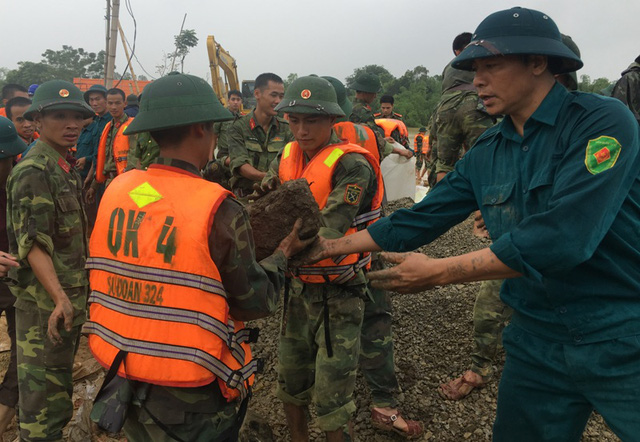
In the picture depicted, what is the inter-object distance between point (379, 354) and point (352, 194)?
1483mm

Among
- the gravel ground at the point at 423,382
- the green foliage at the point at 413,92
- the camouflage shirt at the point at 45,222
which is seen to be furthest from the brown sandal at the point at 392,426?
the green foliage at the point at 413,92

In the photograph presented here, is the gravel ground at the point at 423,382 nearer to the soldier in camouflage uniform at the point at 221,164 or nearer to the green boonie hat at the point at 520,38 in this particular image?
the soldier in camouflage uniform at the point at 221,164

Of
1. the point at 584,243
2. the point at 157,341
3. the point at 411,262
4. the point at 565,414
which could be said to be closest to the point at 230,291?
the point at 157,341

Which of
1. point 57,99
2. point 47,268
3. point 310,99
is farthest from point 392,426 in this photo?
point 57,99

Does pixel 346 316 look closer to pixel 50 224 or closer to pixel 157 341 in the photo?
pixel 157 341

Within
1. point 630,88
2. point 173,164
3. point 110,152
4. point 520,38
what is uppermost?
point 630,88

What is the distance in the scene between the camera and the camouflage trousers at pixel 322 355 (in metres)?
2.66

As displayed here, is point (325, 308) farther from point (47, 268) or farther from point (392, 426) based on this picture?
point (47, 268)

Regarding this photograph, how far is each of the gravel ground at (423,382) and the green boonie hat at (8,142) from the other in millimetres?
2101

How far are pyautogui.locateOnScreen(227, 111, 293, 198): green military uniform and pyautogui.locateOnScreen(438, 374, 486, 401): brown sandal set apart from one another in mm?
3312

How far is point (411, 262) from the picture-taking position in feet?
5.87

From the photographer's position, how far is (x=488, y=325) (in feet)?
11.5

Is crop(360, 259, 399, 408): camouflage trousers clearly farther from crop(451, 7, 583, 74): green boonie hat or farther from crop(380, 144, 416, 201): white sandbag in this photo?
crop(380, 144, 416, 201): white sandbag

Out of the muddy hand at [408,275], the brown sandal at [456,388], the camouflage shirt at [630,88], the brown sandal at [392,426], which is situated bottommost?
the brown sandal at [392,426]
